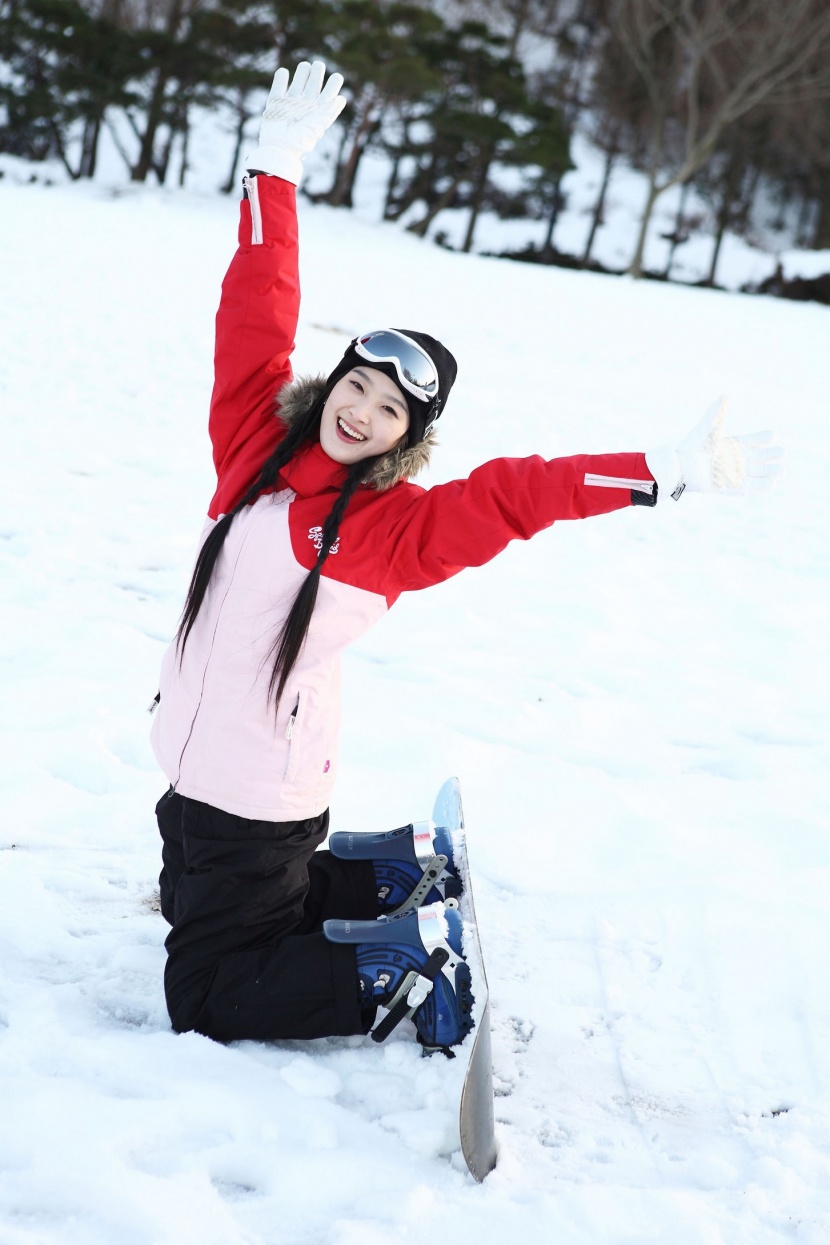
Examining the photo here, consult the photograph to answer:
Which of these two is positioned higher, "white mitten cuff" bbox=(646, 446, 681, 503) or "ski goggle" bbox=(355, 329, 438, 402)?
"ski goggle" bbox=(355, 329, 438, 402)

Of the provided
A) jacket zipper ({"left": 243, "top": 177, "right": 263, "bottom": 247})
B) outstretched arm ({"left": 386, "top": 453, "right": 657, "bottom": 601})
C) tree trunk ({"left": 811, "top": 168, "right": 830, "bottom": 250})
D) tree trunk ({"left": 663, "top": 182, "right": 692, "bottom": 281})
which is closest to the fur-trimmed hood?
outstretched arm ({"left": 386, "top": 453, "right": 657, "bottom": 601})

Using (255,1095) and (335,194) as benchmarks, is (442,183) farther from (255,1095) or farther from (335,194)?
(255,1095)

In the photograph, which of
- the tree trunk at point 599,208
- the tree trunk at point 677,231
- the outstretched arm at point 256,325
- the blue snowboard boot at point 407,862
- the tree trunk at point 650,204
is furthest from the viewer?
the tree trunk at point 677,231

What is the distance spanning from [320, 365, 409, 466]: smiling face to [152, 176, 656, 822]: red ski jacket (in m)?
0.04

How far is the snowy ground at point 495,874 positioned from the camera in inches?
59.1

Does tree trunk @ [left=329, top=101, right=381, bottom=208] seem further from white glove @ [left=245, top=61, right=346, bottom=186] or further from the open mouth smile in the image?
the open mouth smile

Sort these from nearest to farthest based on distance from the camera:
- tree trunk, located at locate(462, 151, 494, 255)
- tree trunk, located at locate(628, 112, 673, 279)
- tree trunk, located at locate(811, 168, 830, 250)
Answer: tree trunk, located at locate(628, 112, 673, 279)
tree trunk, located at locate(462, 151, 494, 255)
tree trunk, located at locate(811, 168, 830, 250)

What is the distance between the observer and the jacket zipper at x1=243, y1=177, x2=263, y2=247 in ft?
6.41

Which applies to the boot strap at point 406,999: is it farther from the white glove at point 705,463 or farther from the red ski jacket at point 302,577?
the white glove at point 705,463

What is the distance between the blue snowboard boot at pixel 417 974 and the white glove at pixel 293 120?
150 cm

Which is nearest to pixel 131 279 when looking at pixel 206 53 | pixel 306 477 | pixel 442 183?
pixel 306 477

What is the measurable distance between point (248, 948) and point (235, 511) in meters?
0.82

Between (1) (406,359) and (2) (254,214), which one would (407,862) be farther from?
(2) (254,214)

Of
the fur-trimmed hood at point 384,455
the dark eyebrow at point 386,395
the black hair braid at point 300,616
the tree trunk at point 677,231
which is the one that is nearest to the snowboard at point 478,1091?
the black hair braid at point 300,616
